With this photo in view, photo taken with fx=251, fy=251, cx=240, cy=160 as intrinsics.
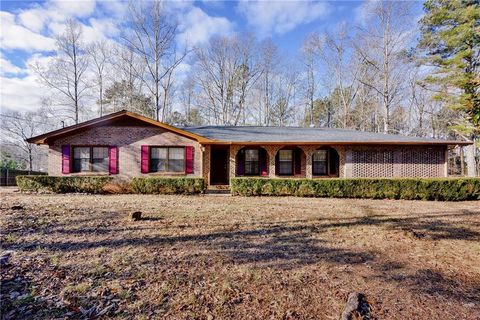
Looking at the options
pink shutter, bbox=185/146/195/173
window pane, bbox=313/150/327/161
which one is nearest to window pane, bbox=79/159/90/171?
pink shutter, bbox=185/146/195/173

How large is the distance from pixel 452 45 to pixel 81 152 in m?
24.5

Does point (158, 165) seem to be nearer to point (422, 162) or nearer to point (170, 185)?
point (170, 185)

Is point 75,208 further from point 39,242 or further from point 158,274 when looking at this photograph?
point 158,274

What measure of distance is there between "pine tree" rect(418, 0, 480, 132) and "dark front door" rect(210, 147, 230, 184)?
15.2 metres

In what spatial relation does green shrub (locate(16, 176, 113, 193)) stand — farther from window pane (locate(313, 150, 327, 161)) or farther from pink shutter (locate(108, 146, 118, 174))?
window pane (locate(313, 150, 327, 161))

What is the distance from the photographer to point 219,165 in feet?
50.6

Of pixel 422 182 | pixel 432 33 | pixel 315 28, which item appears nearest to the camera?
pixel 422 182

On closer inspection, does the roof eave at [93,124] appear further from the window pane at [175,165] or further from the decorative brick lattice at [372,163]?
the decorative brick lattice at [372,163]

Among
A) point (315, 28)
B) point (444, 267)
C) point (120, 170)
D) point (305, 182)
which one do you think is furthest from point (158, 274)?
point (315, 28)

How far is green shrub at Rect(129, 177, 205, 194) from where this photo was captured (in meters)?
11.5

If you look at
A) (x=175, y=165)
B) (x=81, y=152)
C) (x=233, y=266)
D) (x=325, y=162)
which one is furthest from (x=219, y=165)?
(x=233, y=266)

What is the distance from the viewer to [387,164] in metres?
13.9

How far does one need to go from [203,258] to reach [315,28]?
28580 millimetres

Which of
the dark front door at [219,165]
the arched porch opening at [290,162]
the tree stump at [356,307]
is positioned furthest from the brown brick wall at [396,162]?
the tree stump at [356,307]
